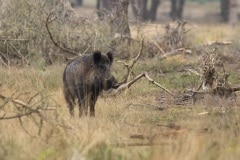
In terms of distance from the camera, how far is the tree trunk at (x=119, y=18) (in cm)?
2311

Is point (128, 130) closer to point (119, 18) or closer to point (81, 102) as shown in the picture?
point (81, 102)

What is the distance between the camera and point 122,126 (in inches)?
452

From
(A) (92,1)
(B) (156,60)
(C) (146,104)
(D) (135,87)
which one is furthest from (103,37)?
(A) (92,1)

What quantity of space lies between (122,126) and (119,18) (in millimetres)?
12559

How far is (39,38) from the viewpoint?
2025cm

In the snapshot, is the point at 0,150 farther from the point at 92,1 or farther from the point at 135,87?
the point at 92,1

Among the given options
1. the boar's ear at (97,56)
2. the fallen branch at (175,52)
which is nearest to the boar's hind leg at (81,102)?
the boar's ear at (97,56)

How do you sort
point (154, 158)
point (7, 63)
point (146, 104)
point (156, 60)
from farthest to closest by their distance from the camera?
point (156, 60)
point (7, 63)
point (146, 104)
point (154, 158)

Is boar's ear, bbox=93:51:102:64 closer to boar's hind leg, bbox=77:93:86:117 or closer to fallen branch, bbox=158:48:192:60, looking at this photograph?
boar's hind leg, bbox=77:93:86:117

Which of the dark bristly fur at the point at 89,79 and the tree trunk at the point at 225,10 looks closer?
the dark bristly fur at the point at 89,79

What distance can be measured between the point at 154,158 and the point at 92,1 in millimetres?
69787

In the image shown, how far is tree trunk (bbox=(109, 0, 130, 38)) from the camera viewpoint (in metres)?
23.1

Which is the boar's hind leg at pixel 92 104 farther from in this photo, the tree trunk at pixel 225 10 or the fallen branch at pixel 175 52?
the tree trunk at pixel 225 10

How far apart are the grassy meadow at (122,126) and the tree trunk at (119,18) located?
17.9ft
